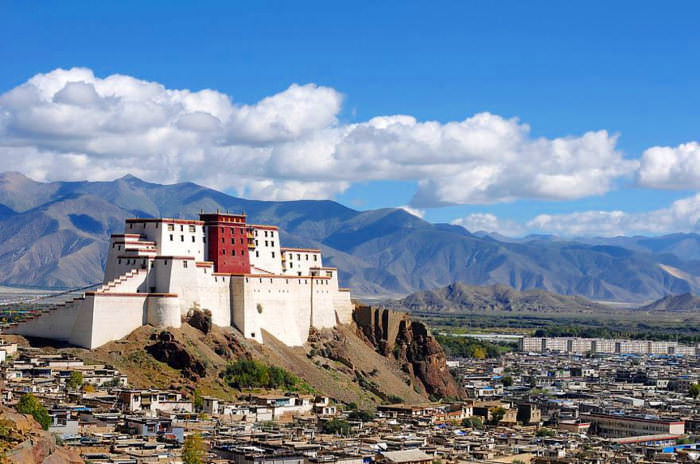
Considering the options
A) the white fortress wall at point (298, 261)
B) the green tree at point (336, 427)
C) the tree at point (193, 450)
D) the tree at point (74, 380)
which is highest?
the white fortress wall at point (298, 261)

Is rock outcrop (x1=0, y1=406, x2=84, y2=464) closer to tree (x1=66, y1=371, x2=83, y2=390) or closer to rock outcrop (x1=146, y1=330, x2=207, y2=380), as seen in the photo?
tree (x1=66, y1=371, x2=83, y2=390)

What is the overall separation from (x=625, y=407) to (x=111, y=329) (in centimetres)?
5320

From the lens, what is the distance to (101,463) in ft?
219

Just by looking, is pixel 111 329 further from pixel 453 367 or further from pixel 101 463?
pixel 453 367

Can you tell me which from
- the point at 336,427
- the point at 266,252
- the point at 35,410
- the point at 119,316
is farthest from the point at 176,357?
the point at 35,410

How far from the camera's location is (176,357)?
4028 inches

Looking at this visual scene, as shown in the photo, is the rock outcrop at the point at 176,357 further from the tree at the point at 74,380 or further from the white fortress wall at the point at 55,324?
the tree at the point at 74,380

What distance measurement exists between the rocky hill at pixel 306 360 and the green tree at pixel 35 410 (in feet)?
68.6

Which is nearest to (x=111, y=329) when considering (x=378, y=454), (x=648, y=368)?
(x=378, y=454)

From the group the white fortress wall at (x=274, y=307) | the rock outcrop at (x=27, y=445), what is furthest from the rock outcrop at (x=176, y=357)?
the rock outcrop at (x=27, y=445)

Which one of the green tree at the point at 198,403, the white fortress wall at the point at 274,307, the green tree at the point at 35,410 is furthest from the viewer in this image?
the white fortress wall at the point at 274,307

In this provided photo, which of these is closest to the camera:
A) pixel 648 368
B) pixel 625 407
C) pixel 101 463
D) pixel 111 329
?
pixel 101 463

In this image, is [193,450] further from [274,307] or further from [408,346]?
[408,346]

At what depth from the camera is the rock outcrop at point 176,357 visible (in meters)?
102
